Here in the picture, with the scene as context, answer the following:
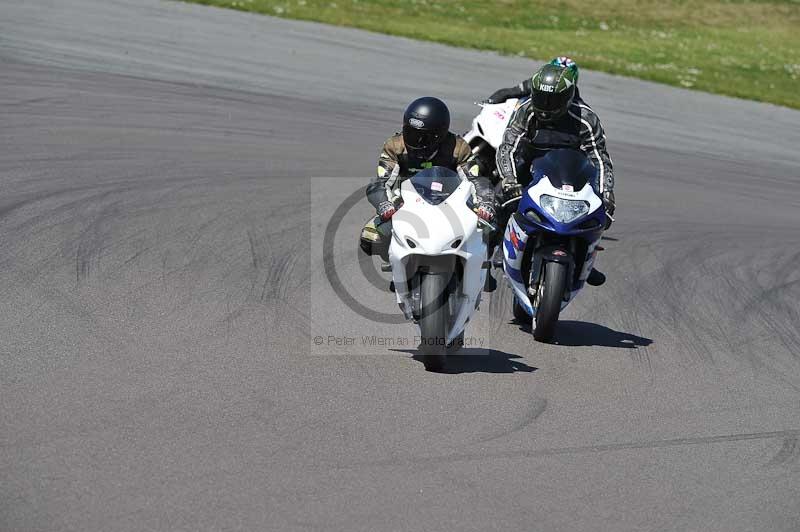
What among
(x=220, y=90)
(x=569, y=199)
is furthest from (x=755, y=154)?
(x=569, y=199)

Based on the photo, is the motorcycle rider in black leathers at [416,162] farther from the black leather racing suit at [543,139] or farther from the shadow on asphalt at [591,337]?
the shadow on asphalt at [591,337]

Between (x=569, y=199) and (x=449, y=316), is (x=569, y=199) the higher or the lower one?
the higher one

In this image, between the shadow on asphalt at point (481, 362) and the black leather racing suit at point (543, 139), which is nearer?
the shadow on asphalt at point (481, 362)

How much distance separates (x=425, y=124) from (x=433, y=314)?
1.49 meters

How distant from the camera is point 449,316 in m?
7.50

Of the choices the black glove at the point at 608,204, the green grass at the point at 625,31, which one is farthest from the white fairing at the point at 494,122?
the green grass at the point at 625,31

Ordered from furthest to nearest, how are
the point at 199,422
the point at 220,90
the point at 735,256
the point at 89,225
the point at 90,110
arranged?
the point at 220,90, the point at 90,110, the point at 735,256, the point at 89,225, the point at 199,422

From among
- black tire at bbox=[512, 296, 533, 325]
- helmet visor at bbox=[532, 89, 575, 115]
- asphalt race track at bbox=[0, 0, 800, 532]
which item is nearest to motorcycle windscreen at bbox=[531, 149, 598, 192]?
helmet visor at bbox=[532, 89, 575, 115]

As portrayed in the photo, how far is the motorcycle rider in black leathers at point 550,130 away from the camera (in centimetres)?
895

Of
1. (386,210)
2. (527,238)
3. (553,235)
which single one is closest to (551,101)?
(527,238)

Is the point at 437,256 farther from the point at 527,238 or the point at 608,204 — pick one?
the point at 608,204

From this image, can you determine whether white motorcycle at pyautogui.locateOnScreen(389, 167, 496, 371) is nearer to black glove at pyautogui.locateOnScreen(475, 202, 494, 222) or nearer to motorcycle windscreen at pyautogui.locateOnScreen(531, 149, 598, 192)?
black glove at pyautogui.locateOnScreen(475, 202, 494, 222)

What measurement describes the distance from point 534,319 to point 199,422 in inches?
121

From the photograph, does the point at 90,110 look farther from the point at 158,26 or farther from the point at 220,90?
the point at 158,26
